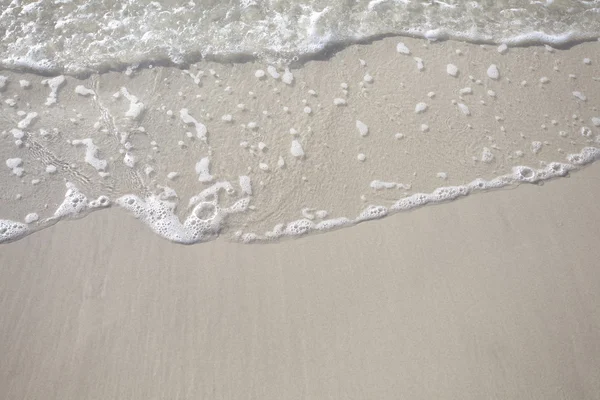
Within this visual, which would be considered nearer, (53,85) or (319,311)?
(319,311)

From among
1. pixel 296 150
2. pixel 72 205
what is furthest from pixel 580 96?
pixel 72 205

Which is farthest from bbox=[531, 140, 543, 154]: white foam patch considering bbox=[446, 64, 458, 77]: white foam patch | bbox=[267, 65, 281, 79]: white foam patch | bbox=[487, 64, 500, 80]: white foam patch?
bbox=[267, 65, 281, 79]: white foam patch

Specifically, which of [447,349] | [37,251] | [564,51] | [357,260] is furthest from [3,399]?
[564,51]

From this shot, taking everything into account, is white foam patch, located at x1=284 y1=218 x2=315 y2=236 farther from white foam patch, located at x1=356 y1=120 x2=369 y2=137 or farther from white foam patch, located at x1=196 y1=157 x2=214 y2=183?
white foam patch, located at x1=356 y1=120 x2=369 y2=137

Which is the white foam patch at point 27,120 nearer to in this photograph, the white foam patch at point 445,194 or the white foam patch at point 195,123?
the white foam patch at point 195,123

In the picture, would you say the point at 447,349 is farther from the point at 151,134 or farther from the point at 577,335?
the point at 151,134

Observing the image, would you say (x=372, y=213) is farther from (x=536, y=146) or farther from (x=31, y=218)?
(x=31, y=218)
